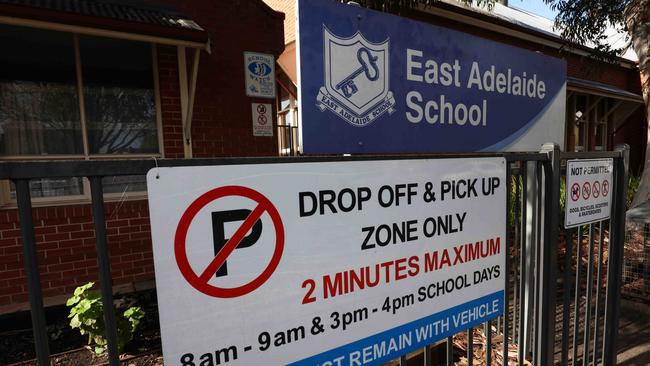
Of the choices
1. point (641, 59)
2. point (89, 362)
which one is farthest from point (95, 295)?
point (641, 59)

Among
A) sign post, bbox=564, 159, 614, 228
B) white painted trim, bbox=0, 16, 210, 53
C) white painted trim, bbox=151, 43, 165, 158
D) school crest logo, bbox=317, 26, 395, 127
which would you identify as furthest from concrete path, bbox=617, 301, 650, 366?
white painted trim, bbox=151, 43, 165, 158

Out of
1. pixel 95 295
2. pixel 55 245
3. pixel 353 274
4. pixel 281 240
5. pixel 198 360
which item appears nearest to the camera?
pixel 198 360

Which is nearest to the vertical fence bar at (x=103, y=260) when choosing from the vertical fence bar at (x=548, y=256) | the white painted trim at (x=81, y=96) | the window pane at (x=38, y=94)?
the vertical fence bar at (x=548, y=256)

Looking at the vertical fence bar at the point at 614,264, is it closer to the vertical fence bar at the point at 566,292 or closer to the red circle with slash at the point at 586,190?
the red circle with slash at the point at 586,190

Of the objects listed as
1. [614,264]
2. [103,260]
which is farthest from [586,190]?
[103,260]

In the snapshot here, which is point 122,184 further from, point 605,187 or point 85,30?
point 605,187

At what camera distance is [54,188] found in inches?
155

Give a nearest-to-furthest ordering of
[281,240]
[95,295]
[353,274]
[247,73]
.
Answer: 1. [281,240]
2. [353,274]
3. [95,295]
4. [247,73]

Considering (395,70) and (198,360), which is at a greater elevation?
(395,70)

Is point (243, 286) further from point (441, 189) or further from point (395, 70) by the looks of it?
point (395, 70)

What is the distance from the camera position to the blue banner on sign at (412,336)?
1.34 m

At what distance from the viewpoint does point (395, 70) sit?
1.58 m

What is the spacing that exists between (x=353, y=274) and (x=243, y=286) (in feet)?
1.39

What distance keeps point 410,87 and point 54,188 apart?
405 centimetres
